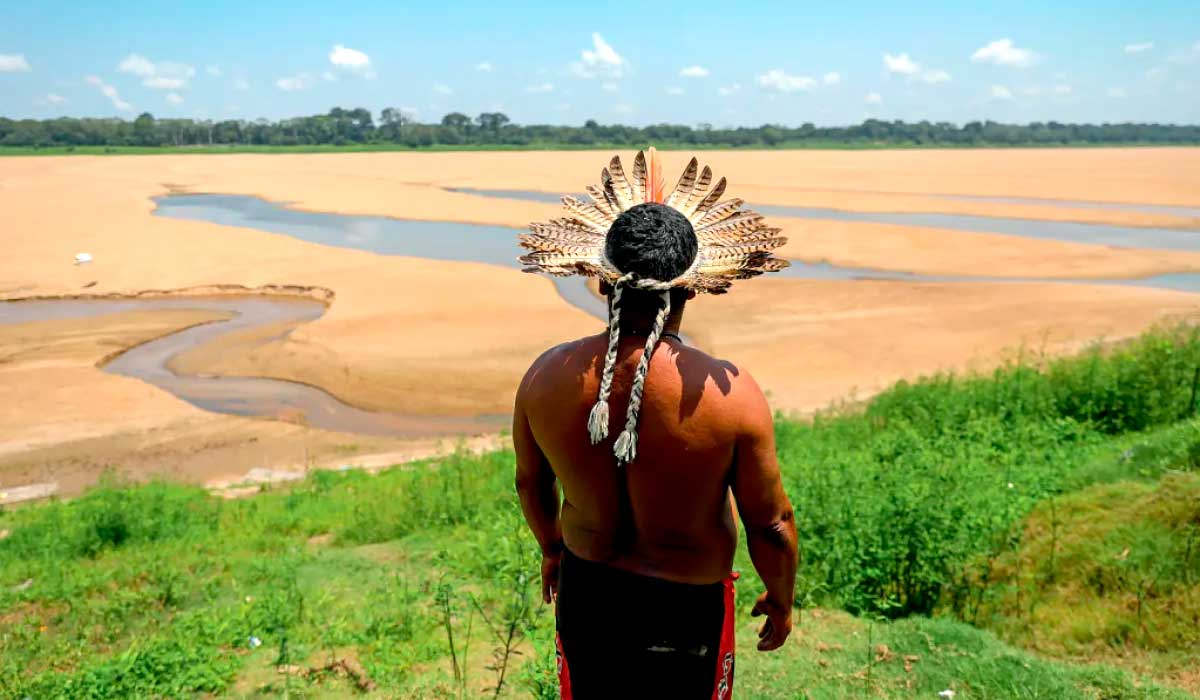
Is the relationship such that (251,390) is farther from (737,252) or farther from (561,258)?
(737,252)

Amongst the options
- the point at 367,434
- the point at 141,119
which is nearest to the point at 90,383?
the point at 367,434

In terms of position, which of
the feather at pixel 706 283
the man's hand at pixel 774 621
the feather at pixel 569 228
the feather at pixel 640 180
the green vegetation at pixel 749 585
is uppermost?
the feather at pixel 640 180

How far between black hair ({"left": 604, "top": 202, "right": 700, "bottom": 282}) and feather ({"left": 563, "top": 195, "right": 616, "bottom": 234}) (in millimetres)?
180

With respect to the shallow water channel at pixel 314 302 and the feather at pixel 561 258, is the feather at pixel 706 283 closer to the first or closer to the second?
the feather at pixel 561 258

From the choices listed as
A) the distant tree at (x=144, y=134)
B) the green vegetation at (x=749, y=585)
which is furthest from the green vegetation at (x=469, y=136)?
the green vegetation at (x=749, y=585)

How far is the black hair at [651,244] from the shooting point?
2123 millimetres

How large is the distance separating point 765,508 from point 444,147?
94.3 meters

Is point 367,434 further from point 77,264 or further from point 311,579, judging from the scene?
point 77,264

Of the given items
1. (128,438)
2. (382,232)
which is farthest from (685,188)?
(382,232)

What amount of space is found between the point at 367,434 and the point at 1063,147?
3831 inches

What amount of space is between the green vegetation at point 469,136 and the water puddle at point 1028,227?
54.5 metres

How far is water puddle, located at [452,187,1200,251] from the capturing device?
2650cm

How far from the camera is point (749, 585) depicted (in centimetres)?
491

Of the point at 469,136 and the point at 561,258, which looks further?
the point at 469,136
